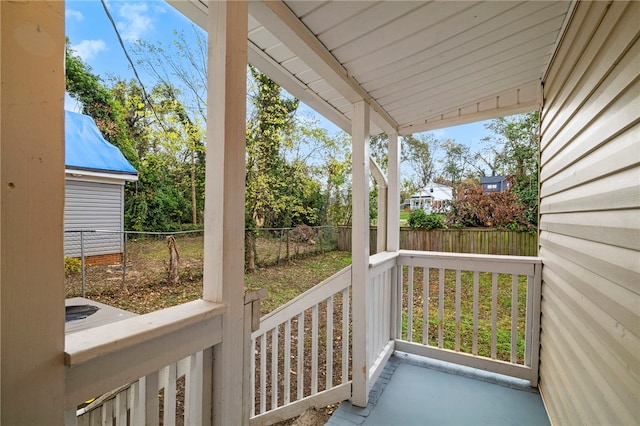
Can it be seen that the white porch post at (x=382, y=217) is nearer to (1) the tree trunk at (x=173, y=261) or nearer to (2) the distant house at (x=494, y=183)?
(2) the distant house at (x=494, y=183)

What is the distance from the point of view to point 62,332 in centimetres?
55

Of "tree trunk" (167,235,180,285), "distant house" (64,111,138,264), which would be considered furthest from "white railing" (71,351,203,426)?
"tree trunk" (167,235,180,285)

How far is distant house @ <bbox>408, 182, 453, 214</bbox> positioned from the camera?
3.11 m

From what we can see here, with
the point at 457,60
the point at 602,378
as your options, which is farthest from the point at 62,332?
the point at 457,60

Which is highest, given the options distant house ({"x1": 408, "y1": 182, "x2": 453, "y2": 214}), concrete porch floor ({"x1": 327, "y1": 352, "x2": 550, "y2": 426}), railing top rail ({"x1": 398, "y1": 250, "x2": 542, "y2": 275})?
distant house ({"x1": 408, "y1": 182, "x2": 453, "y2": 214})

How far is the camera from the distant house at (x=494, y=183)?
291 centimetres

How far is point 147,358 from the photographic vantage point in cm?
70

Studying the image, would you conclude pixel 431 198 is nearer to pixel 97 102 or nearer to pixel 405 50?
pixel 405 50

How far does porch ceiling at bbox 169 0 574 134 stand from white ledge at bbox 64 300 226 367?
1.13 metres

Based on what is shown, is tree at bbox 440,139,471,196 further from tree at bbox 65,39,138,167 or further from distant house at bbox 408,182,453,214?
tree at bbox 65,39,138,167

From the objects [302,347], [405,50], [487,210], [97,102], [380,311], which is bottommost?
[302,347]

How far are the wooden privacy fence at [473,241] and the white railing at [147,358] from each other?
2571 millimetres

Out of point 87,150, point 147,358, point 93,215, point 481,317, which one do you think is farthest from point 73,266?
point 481,317

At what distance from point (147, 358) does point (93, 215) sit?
101 cm
